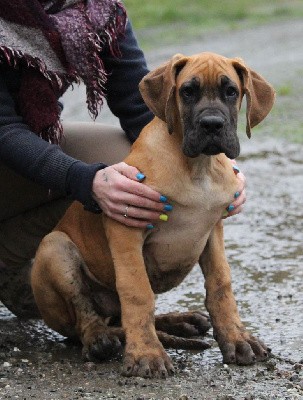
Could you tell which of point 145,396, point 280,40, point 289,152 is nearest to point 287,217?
point 289,152

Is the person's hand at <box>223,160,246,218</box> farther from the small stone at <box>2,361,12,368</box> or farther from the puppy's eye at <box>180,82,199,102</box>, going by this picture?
the small stone at <box>2,361,12,368</box>

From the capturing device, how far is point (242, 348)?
Answer: 3986 millimetres

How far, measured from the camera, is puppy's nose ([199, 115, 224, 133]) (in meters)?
3.78

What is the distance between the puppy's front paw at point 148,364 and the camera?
3.82 metres

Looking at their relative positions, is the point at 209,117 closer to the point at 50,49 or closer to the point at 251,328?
the point at 50,49

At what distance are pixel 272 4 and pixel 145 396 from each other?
60.8 feet

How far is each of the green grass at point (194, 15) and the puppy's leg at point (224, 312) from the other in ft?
34.1

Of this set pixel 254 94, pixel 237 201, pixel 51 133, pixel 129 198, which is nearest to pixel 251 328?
pixel 237 201

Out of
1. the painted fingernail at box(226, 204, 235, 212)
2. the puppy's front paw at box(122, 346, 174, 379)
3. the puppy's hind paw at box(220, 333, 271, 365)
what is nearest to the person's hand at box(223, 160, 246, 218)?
the painted fingernail at box(226, 204, 235, 212)

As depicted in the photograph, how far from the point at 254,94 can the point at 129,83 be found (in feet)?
3.16

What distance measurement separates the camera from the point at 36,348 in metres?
4.36

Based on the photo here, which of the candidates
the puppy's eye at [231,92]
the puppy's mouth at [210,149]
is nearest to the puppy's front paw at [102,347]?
the puppy's mouth at [210,149]

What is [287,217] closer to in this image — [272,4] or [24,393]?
[24,393]

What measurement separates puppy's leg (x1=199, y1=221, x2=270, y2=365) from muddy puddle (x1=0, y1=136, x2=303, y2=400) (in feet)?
0.19
